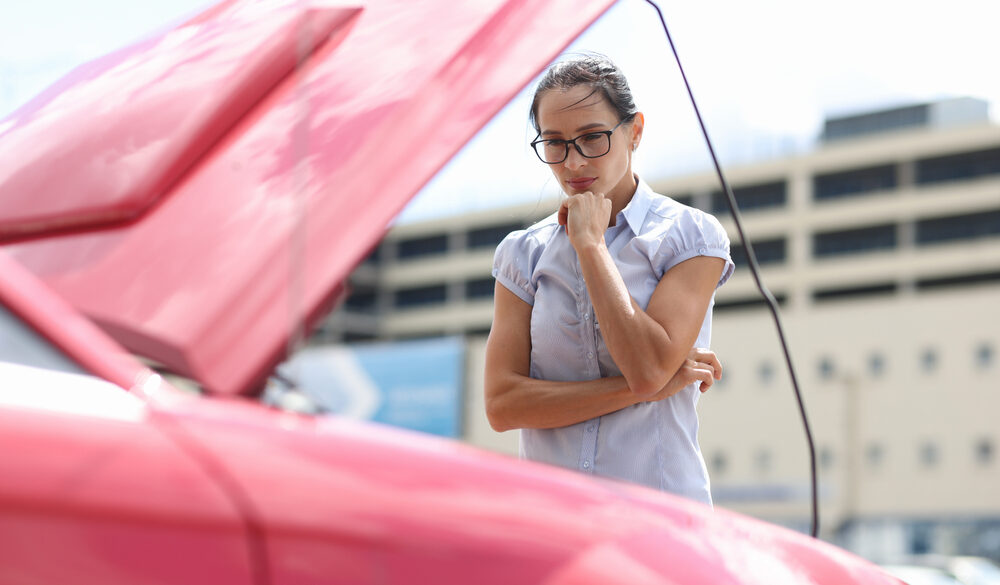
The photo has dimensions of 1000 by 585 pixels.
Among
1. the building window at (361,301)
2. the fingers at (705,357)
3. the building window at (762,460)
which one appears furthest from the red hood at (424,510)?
the building window at (762,460)

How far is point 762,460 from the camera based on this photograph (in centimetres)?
4756

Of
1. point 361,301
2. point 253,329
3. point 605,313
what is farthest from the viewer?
point 605,313

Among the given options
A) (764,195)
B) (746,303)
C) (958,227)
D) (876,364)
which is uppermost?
(764,195)

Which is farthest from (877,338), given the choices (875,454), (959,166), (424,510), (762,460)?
(424,510)

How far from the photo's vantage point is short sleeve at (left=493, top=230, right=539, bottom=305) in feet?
5.75

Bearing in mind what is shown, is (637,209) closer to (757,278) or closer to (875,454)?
(757,278)

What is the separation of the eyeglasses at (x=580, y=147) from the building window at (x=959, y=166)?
4844cm

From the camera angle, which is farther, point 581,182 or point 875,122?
point 875,122

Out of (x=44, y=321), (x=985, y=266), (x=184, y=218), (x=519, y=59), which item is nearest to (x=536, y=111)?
(x=519, y=59)

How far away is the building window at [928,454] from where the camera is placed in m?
44.2

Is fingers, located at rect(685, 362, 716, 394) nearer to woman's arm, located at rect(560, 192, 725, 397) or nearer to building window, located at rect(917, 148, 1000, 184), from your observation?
woman's arm, located at rect(560, 192, 725, 397)

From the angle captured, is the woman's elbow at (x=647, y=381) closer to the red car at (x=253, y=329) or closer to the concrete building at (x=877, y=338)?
the red car at (x=253, y=329)

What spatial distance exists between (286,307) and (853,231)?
51039 millimetres

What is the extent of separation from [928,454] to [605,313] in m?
46.3
